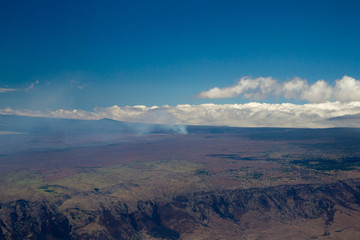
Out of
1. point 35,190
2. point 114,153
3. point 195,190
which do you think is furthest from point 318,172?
point 114,153

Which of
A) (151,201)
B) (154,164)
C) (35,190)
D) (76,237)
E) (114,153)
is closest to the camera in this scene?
(76,237)

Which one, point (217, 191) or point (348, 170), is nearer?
point (217, 191)

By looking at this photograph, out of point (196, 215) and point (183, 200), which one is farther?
point (183, 200)

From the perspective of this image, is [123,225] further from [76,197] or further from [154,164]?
[154,164]

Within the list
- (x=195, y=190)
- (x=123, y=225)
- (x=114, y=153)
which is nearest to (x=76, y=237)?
(x=123, y=225)

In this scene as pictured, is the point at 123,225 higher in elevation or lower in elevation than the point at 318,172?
lower

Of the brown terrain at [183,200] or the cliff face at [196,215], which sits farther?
the brown terrain at [183,200]

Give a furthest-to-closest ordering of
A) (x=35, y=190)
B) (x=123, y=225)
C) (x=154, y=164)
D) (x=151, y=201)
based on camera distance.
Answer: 1. (x=154, y=164)
2. (x=35, y=190)
3. (x=151, y=201)
4. (x=123, y=225)

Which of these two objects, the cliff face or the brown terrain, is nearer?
the cliff face
